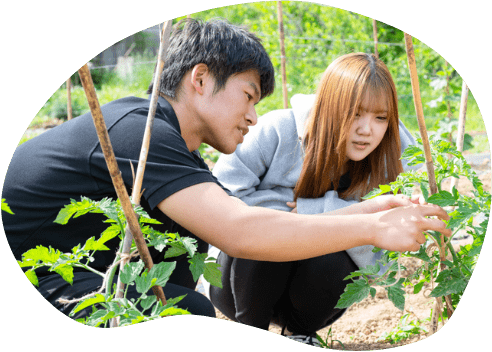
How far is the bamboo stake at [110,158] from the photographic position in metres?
0.78

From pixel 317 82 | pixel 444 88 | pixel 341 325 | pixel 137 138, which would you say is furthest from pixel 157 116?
pixel 444 88

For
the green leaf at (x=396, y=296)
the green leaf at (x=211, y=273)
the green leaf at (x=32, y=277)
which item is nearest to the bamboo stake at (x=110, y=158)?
the green leaf at (x=211, y=273)

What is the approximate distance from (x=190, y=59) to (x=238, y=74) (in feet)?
0.41

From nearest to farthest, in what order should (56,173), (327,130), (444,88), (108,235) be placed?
(108,235), (56,173), (327,130), (444,88)

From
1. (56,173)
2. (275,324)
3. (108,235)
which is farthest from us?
(275,324)

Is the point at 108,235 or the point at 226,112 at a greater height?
the point at 226,112

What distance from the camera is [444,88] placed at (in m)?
2.28

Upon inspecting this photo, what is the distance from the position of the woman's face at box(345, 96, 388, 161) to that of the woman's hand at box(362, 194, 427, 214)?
7.7 inches

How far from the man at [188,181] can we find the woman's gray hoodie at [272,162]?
0.23 meters

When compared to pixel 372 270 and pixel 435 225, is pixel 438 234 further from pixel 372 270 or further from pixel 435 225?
pixel 372 270

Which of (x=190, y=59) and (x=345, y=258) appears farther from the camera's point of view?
(x=345, y=258)

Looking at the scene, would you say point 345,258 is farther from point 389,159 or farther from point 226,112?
point 226,112

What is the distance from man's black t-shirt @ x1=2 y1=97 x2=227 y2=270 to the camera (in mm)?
988

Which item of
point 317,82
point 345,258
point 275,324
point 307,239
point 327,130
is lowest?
point 275,324
